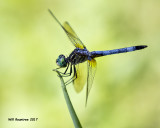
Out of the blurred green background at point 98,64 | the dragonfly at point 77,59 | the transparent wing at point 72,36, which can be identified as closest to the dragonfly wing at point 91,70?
the dragonfly at point 77,59

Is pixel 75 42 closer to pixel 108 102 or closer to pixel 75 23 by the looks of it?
pixel 75 23

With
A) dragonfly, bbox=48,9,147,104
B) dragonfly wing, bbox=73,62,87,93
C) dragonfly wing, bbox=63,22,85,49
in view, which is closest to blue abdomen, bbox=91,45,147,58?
dragonfly, bbox=48,9,147,104

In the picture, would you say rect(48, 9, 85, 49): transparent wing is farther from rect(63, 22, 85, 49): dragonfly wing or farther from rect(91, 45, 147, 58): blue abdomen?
rect(91, 45, 147, 58): blue abdomen

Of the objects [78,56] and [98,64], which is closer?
[78,56]

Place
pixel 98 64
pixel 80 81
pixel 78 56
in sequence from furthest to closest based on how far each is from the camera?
pixel 98 64
pixel 78 56
pixel 80 81

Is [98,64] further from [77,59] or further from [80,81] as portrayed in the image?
[80,81]

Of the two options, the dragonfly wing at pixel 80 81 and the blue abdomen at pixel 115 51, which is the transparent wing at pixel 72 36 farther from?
the dragonfly wing at pixel 80 81

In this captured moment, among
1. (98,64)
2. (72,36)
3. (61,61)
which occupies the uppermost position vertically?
(72,36)

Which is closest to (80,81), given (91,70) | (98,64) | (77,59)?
(91,70)
